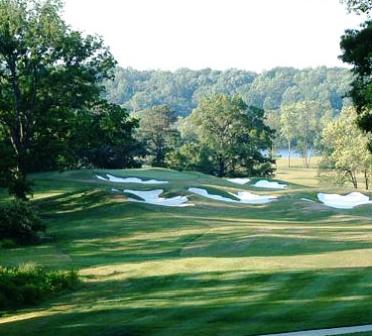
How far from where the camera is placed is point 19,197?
3394cm

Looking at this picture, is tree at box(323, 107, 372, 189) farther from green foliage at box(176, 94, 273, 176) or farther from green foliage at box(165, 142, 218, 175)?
green foliage at box(165, 142, 218, 175)

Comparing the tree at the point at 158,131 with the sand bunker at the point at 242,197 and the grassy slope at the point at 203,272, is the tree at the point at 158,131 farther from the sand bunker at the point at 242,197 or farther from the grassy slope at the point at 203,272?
the grassy slope at the point at 203,272

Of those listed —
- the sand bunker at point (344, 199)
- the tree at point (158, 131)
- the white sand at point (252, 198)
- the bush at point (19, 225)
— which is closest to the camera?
the bush at point (19, 225)

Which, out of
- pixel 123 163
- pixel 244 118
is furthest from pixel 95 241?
pixel 244 118

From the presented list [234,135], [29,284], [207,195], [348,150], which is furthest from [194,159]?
[29,284]

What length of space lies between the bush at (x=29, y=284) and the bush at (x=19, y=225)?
8729 millimetres

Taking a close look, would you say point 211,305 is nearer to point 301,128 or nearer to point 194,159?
point 194,159

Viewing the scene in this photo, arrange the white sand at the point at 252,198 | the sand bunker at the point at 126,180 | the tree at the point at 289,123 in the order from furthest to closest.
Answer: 1. the tree at the point at 289,123
2. the sand bunker at the point at 126,180
3. the white sand at the point at 252,198

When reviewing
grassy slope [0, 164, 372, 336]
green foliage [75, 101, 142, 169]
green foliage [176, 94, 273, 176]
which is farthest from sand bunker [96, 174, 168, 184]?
green foliage [176, 94, 273, 176]

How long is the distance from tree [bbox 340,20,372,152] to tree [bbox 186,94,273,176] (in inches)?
2414

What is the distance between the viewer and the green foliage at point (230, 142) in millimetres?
81125

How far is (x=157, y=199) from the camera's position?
3997 cm

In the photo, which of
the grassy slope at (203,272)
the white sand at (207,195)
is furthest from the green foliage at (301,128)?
the grassy slope at (203,272)

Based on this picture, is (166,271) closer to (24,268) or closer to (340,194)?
(24,268)
